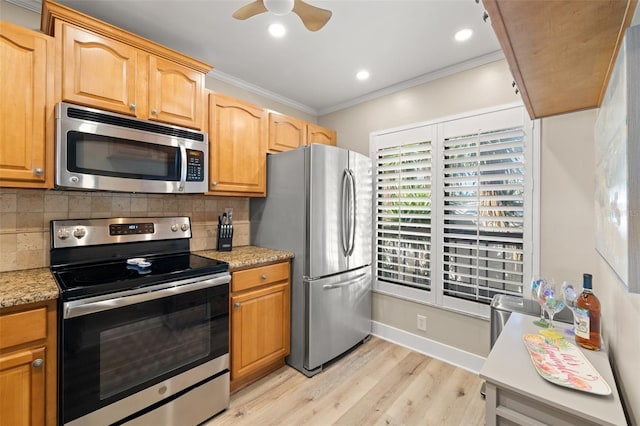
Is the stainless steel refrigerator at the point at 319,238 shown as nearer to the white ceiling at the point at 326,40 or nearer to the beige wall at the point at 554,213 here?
the beige wall at the point at 554,213

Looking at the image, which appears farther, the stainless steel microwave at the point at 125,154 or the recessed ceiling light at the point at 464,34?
the recessed ceiling light at the point at 464,34

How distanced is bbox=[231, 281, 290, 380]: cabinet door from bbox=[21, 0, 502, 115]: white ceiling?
6.29 feet

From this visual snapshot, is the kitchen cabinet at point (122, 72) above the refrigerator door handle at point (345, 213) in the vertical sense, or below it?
above

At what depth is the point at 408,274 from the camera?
2.78 m

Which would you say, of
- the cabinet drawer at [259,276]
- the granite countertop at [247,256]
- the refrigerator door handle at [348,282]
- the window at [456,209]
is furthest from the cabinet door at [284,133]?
the refrigerator door handle at [348,282]

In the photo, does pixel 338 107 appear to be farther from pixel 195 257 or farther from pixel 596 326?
pixel 596 326

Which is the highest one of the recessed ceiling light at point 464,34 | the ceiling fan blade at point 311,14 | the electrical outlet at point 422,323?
the recessed ceiling light at point 464,34

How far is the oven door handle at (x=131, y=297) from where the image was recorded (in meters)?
1.33

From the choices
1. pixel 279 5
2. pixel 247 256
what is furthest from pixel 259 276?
pixel 279 5

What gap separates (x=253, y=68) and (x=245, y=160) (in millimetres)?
872

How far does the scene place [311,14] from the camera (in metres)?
1.50

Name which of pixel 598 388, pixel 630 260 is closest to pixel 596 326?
pixel 598 388

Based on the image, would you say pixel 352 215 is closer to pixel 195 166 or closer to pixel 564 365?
pixel 195 166

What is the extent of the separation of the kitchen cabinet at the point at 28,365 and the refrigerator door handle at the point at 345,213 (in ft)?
6.29
